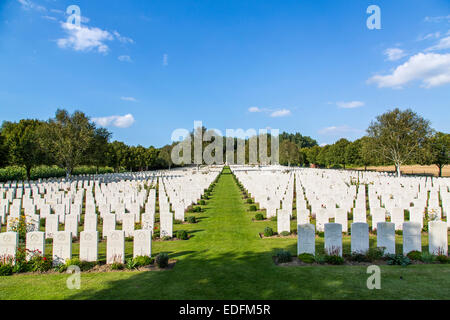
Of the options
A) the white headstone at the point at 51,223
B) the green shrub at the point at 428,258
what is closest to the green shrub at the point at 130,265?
the white headstone at the point at 51,223

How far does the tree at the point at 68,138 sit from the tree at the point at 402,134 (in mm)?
39670

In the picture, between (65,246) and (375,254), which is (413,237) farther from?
(65,246)

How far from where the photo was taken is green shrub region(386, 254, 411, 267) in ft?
24.3

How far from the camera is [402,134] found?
36.7 metres

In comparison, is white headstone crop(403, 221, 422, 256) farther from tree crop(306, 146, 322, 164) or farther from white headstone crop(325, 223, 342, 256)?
tree crop(306, 146, 322, 164)

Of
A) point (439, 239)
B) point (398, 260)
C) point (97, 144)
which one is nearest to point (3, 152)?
point (97, 144)

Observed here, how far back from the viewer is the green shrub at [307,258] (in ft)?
25.2

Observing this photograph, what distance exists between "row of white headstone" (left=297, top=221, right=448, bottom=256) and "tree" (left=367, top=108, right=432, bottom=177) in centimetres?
3186

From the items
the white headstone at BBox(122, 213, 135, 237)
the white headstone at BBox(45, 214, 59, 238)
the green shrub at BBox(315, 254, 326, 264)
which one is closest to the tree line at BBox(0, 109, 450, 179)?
the white headstone at BBox(45, 214, 59, 238)

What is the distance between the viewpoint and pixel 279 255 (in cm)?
784

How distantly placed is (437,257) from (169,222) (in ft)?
29.4
